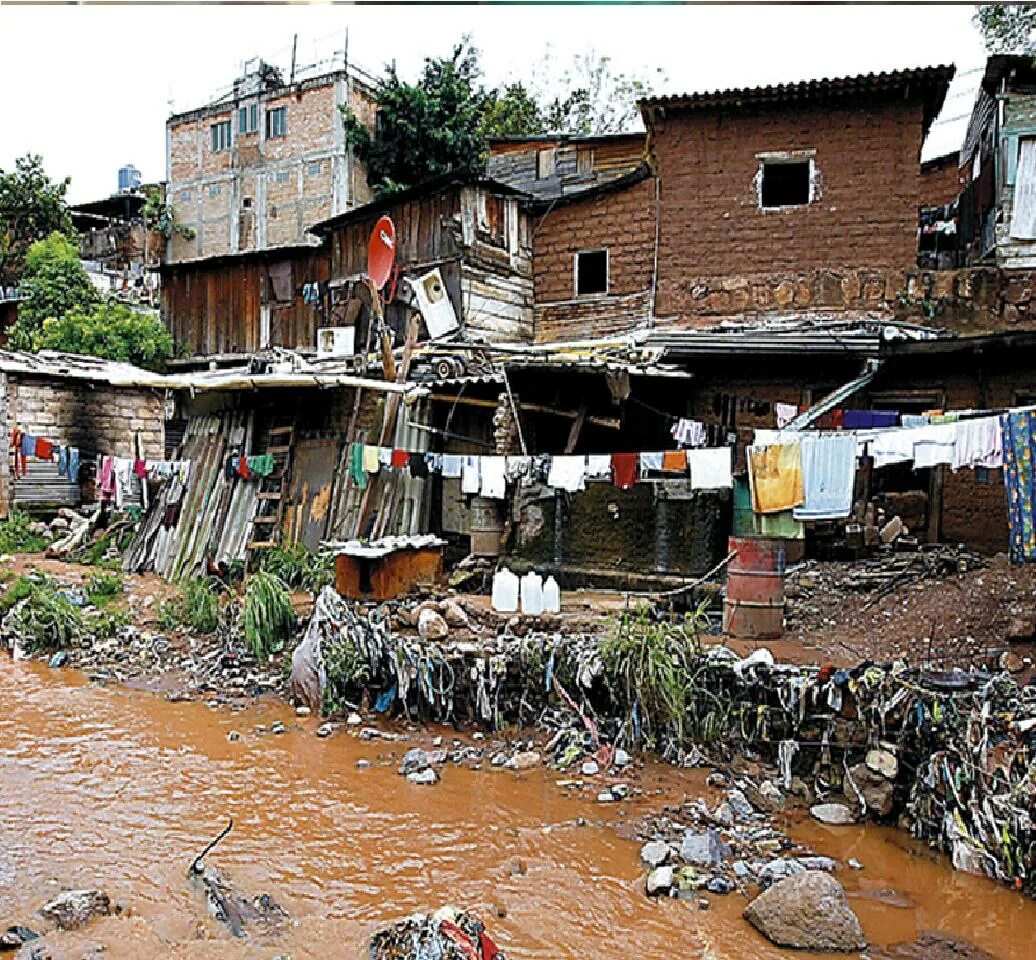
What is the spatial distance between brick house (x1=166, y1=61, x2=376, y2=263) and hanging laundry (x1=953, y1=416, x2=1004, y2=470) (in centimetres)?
1963

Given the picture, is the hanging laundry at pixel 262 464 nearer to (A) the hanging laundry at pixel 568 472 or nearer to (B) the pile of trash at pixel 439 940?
(A) the hanging laundry at pixel 568 472

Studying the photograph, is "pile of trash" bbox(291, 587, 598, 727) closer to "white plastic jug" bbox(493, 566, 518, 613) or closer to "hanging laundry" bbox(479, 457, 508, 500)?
"white plastic jug" bbox(493, 566, 518, 613)

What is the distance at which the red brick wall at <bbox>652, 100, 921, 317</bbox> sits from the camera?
40.2ft

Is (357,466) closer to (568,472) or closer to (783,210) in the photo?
(568,472)

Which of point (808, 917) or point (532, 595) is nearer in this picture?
point (808, 917)

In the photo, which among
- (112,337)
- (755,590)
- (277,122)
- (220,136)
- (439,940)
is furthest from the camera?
(220,136)

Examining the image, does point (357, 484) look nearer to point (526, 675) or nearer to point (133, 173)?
point (526, 675)

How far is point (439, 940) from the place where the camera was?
4.20 meters

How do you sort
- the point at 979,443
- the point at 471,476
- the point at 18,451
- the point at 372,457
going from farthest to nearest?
the point at 18,451 → the point at 372,457 → the point at 471,476 → the point at 979,443

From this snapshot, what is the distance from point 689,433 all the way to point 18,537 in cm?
1001

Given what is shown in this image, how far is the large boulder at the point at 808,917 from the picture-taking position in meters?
4.86

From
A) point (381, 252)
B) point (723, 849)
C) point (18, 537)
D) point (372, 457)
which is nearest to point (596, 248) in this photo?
point (381, 252)

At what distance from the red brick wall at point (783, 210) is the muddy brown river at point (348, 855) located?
8.31 m

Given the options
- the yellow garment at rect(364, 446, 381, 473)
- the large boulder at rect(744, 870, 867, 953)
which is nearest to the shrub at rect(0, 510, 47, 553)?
the yellow garment at rect(364, 446, 381, 473)
